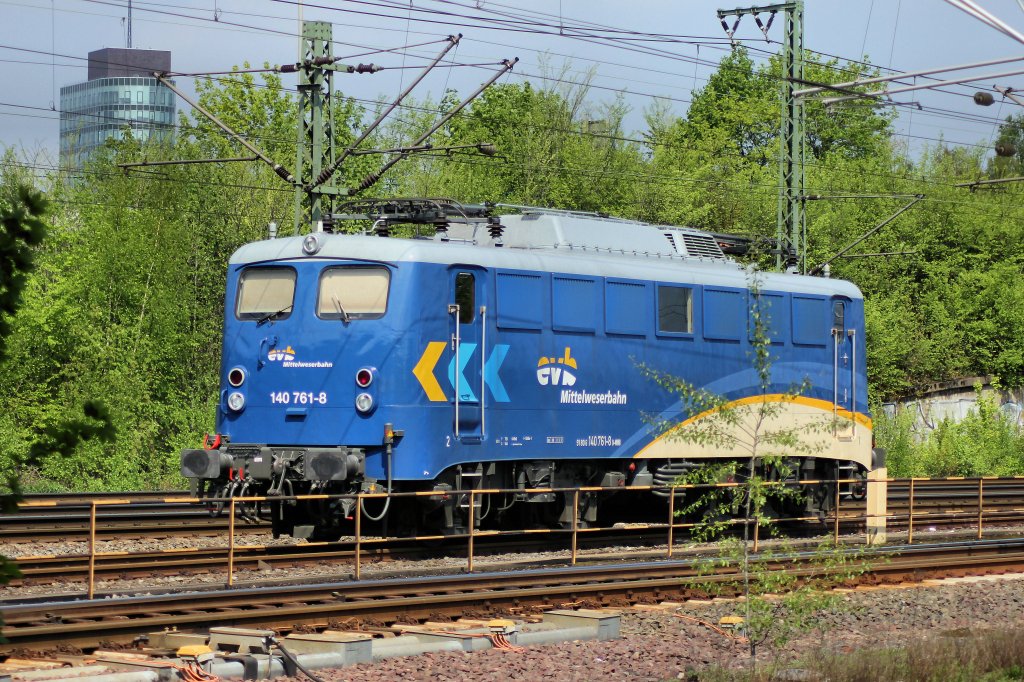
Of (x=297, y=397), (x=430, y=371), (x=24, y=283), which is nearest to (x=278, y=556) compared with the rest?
(x=297, y=397)

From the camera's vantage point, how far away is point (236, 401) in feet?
57.7

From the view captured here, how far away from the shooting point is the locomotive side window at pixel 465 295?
17.4 metres

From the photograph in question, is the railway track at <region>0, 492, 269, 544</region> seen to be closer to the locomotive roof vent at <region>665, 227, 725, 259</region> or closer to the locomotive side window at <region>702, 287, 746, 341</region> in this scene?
the locomotive side window at <region>702, 287, 746, 341</region>

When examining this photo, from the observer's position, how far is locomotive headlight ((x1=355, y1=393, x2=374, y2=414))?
16.7 m

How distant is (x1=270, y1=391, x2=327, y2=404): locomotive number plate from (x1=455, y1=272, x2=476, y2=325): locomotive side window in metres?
1.96

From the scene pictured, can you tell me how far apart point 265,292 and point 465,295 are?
2.58 m

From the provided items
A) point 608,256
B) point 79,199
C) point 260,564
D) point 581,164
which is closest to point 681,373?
point 608,256

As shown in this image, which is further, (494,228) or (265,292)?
(494,228)

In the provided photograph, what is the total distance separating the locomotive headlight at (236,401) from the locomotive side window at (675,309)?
6.06 metres

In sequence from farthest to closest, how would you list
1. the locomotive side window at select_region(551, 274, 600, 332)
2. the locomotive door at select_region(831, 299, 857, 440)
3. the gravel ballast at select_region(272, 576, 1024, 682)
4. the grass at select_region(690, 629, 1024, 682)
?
1. the locomotive door at select_region(831, 299, 857, 440)
2. the locomotive side window at select_region(551, 274, 600, 332)
3. the gravel ballast at select_region(272, 576, 1024, 682)
4. the grass at select_region(690, 629, 1024, 682)

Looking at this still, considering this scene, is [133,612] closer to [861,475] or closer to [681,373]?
[681,373]

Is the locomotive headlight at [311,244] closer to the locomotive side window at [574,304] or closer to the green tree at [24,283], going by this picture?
the locomotive side window at [574,304]

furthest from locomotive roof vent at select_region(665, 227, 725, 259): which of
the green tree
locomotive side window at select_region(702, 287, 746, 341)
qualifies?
the green tree

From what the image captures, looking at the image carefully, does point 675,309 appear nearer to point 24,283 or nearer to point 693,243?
point 693,243
